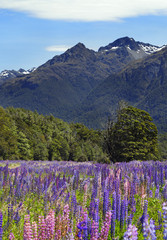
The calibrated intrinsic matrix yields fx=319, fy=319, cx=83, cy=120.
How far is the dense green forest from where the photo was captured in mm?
42156

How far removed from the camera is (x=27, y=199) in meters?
9.23

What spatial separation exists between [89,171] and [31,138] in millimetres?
87306

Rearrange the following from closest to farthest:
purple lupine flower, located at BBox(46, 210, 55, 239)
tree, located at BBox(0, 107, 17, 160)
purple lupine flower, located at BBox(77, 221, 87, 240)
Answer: purple lupine flower, located at BBox(77, 221, 87, 240) → purple lupine flower, located at BBox(46, 210, 55, 239) → tree, located at BBox(0, 107, 17, 160)

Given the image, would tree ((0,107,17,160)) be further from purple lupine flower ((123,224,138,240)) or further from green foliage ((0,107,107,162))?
purple lupine flower ((123,224,138,240))

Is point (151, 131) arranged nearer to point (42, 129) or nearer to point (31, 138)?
point (31, 138)

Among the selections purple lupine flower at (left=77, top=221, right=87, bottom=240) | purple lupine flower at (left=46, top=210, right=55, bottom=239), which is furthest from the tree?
purple lupine flower at (left=77, top=221, right=87, bottom=240)

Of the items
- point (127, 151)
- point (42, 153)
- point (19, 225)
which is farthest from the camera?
point (42, 153)

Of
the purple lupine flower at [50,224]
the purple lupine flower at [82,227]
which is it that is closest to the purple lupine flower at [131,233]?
the purple lupine flower at [82,227]

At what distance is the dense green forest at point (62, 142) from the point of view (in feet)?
138

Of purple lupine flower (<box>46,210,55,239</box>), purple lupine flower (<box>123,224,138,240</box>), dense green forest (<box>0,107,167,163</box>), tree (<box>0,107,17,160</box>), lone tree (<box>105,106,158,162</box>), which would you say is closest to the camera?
purple lupine flower (<box>123,224,138,240</box>)

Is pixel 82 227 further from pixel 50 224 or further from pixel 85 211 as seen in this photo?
pixel 85 211

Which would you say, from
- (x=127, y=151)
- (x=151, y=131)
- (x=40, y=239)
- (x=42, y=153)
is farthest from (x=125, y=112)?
(x=42, y=153)

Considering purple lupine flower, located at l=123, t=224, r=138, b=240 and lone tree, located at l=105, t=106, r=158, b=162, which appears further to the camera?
lone tree, located at l=105, t=106, r=158, b=162

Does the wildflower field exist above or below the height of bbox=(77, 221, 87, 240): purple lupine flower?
below
